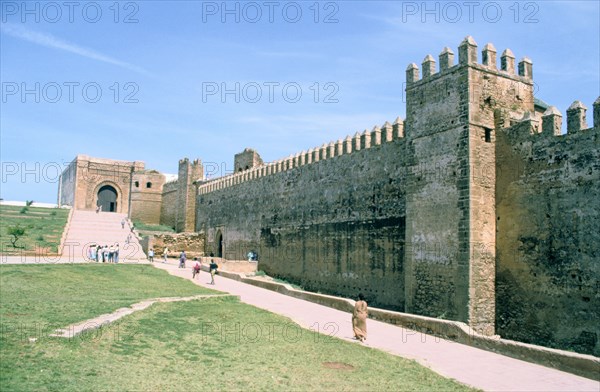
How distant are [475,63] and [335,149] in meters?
7.70

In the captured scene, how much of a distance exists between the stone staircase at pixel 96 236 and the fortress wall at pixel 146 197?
297cm

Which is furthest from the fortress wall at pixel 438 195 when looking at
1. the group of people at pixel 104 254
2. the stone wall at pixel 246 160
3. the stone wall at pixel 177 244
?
the stone wall at pixel 246 160

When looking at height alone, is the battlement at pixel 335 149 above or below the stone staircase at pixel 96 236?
above

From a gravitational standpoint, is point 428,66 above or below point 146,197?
above

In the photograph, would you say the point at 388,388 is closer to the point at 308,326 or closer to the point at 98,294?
the point at 308,326

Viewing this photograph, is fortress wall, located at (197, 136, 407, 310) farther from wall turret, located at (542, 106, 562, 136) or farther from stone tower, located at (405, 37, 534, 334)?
wall turret, located at (542, 106, 562, 136)

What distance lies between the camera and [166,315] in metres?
11.2

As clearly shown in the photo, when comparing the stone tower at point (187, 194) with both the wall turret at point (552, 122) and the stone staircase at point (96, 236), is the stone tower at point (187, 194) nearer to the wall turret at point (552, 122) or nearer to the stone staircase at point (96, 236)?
the stone staircase at point (96, 236)

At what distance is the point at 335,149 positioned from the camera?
2066 centimetres

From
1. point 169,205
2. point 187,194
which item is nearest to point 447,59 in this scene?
point 187,194

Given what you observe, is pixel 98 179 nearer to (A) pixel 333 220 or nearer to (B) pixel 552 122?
(A) pixel 333 220

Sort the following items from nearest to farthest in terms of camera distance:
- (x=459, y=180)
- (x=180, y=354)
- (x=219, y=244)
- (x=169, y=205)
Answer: (x=180, y=354), (x=459, y=180), (x=219, y=244), (x=169, y=205)

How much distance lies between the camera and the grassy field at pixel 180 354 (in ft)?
21.8

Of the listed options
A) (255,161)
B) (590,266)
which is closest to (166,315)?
(590,266)
